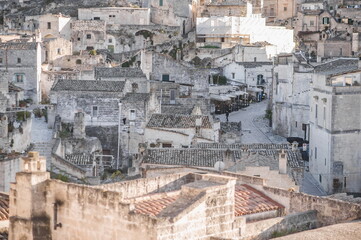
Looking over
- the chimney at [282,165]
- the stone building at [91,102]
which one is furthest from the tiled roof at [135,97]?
the chimney at [282,165]

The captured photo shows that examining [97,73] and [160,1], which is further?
[160,1]

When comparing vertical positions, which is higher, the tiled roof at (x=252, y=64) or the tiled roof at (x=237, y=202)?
the tiled roof at (x=252, y=64)

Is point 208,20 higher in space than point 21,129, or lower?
higher

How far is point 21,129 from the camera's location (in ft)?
127

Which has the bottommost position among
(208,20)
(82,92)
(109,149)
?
(109,149)

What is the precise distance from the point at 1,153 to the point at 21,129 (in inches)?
138

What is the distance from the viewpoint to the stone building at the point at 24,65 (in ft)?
171

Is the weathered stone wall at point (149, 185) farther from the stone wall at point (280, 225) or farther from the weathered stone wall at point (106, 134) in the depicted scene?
the weathered stone wall at point (106, 134)

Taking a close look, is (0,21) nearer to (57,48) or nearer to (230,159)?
(57,48)

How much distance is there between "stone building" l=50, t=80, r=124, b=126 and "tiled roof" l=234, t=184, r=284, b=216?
25115mm

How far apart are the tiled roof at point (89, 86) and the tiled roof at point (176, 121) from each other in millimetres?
3303

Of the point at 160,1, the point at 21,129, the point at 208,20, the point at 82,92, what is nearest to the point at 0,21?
the point at 160,1

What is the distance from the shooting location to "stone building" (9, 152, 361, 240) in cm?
1616

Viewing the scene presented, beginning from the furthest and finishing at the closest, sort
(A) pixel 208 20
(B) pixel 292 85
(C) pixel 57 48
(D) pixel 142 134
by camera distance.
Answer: (A) pixel 208 20
(C) pixel 57 48
(B) pixel 292 85
(D) pixel 142 134
